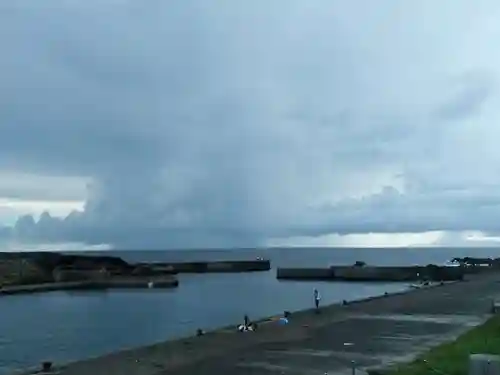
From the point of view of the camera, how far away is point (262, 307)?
5900cm

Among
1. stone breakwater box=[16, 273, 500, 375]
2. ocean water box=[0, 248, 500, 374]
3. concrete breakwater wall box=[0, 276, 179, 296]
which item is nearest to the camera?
stone breakwater box=[16, 273, 500, 375]

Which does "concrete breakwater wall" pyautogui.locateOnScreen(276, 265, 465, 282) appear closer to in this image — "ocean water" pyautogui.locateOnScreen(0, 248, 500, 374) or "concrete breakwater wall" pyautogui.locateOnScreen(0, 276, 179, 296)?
"ocean water" pyautogui.locateOnScreen(0, 248, 500, 374)

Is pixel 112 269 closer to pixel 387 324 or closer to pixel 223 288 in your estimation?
pixel 223 288

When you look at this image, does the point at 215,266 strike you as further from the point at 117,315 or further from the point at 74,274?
the point at 117,315

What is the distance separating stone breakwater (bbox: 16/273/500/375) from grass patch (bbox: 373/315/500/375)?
1167 mm

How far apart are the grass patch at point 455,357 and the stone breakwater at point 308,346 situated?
3.83 ft

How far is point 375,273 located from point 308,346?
80758mm

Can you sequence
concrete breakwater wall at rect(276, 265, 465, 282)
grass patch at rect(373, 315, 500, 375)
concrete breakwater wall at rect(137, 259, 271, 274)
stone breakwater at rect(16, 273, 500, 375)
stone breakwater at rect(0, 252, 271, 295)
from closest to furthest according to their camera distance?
grass patch at rect(373, 315, 500, 375)
stone breakwater at rect(16, 273, 500, 375)
stone breakwater at rect(0, 252, 271, 295)
concrete breakwater wall at rect(276, 265, 465, 282)
concrete breakwater wall at rect(137, 259, 271, 274)

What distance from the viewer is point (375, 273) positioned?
322 ft

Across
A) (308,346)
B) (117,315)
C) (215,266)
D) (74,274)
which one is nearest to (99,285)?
(74,274)

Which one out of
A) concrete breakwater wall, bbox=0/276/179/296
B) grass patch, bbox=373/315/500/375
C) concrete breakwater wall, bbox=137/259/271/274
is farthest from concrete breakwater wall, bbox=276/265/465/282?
grass patch, bbox=373/315/500/375

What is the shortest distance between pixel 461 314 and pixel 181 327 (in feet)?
72.3

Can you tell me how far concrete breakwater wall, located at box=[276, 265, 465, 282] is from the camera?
8662cm

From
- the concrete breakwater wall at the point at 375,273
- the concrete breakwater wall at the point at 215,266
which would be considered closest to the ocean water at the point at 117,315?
the concrete breakwater wall at the point at 375,273
